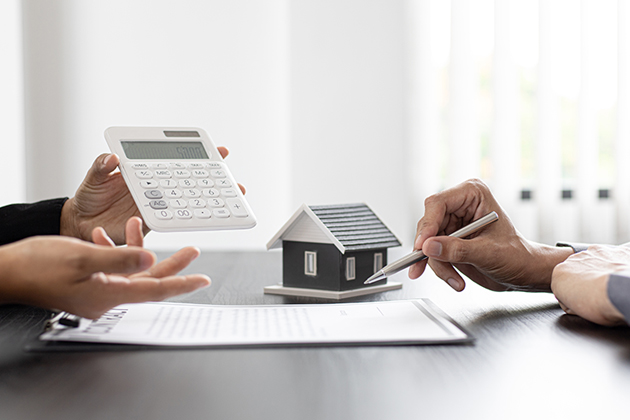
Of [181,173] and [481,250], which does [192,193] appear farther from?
[481,250]

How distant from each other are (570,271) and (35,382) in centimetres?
57

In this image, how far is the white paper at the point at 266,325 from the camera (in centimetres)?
52

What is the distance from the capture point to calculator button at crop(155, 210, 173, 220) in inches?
28.3

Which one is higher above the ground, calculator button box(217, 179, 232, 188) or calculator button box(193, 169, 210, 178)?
calculator button box(193, 169, 210, 178)

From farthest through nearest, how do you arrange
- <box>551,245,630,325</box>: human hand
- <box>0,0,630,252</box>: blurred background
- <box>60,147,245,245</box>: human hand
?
<box>0,0,630,252</box>: blurred background, <box>60,147,245,245</box>: human hand, <box>551,245,630,325</box>: human hand

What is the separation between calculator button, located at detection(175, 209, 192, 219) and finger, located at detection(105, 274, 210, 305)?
25cm

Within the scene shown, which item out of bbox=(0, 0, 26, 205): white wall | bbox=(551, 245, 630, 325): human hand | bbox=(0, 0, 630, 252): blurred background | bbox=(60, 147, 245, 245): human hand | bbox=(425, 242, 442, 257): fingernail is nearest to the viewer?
bbox=(551, 245, 630, 325): human hand

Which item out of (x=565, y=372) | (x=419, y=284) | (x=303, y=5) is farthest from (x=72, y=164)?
(x=565, y=372)

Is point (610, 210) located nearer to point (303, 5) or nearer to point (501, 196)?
point (501, 196)

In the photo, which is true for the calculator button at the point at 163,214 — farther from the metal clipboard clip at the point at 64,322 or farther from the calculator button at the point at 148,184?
the metal clipboard clip at the point at 64,322

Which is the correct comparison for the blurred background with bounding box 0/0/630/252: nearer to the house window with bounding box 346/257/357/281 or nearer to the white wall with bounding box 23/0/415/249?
the white wall with bounding box 23/0/415/249

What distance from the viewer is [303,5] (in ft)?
8.83

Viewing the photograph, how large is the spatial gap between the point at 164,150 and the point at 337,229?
11.3 inches

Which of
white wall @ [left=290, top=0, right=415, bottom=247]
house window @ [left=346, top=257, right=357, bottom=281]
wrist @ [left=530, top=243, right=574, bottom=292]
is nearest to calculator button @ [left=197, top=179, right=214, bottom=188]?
house window @ [left=346, top=257, right=357, bottom=281]
